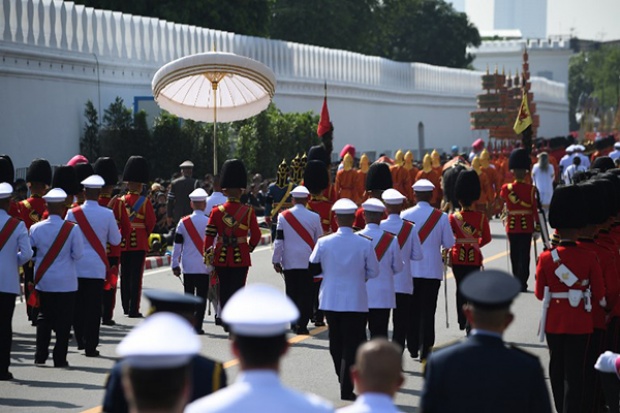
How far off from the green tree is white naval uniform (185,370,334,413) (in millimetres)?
27447

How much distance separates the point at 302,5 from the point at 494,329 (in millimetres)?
64934

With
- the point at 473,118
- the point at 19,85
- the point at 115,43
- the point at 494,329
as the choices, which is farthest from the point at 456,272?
the point at 473,118

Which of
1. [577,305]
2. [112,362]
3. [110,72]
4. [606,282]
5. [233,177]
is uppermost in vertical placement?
[110,72]

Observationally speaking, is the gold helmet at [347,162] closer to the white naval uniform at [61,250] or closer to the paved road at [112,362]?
the paved road at [112,362]

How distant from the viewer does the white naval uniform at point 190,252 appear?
15.2 metres

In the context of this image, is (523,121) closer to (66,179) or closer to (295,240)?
(295,240)

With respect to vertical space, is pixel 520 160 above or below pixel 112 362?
above

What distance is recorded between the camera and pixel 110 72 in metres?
34.3

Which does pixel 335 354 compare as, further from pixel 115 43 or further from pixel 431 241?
pixel 115 43

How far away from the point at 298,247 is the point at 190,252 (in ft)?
4.01

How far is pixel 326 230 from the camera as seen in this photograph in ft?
53.6

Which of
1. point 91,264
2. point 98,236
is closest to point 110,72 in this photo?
point 98,236

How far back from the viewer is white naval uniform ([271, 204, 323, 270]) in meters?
14.7

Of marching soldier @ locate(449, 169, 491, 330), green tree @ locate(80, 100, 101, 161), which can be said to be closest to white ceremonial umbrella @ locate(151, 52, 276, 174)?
marching soldier @ locate(449, 169, 491, 330)
